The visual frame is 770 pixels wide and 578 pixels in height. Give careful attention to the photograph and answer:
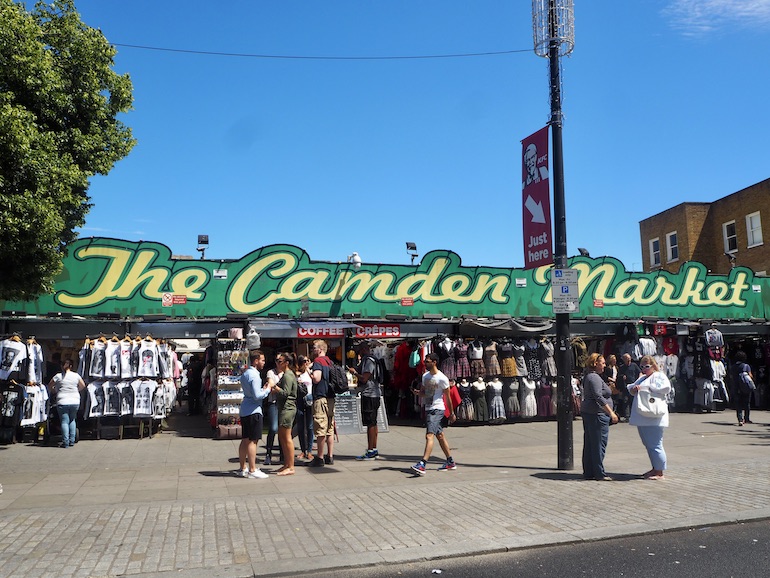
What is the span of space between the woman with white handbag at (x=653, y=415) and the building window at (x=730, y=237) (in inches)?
985

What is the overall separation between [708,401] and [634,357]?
2.62 metres

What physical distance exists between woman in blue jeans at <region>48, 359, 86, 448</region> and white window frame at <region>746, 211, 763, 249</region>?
92.3 ft

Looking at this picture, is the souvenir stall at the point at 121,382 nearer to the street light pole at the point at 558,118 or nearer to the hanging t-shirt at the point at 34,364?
the hanging t-shirt at the point at 34,364

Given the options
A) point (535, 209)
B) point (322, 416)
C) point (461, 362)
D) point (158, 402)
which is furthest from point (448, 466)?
point (158, 402)

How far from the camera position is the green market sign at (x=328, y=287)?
45.1 ft

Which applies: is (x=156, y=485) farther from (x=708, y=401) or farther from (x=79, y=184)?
(x=708, y=401)

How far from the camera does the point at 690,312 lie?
18531 millimetres

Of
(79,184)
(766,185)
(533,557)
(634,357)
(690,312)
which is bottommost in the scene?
(533,557)

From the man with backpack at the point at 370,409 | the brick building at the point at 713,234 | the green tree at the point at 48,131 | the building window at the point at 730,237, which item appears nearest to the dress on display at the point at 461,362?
the man with backpack at the point at 370,409

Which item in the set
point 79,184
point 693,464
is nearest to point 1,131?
point 79,184

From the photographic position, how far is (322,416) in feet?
32.9

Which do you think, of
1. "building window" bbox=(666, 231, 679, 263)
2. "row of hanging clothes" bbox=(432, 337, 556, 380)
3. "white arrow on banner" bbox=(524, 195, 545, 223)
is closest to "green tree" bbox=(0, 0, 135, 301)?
"white arrow on banner" bbox=(524, 195, 545, 223)

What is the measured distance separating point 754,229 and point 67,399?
95.0ft

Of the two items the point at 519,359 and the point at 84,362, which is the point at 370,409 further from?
the point at 84,362
